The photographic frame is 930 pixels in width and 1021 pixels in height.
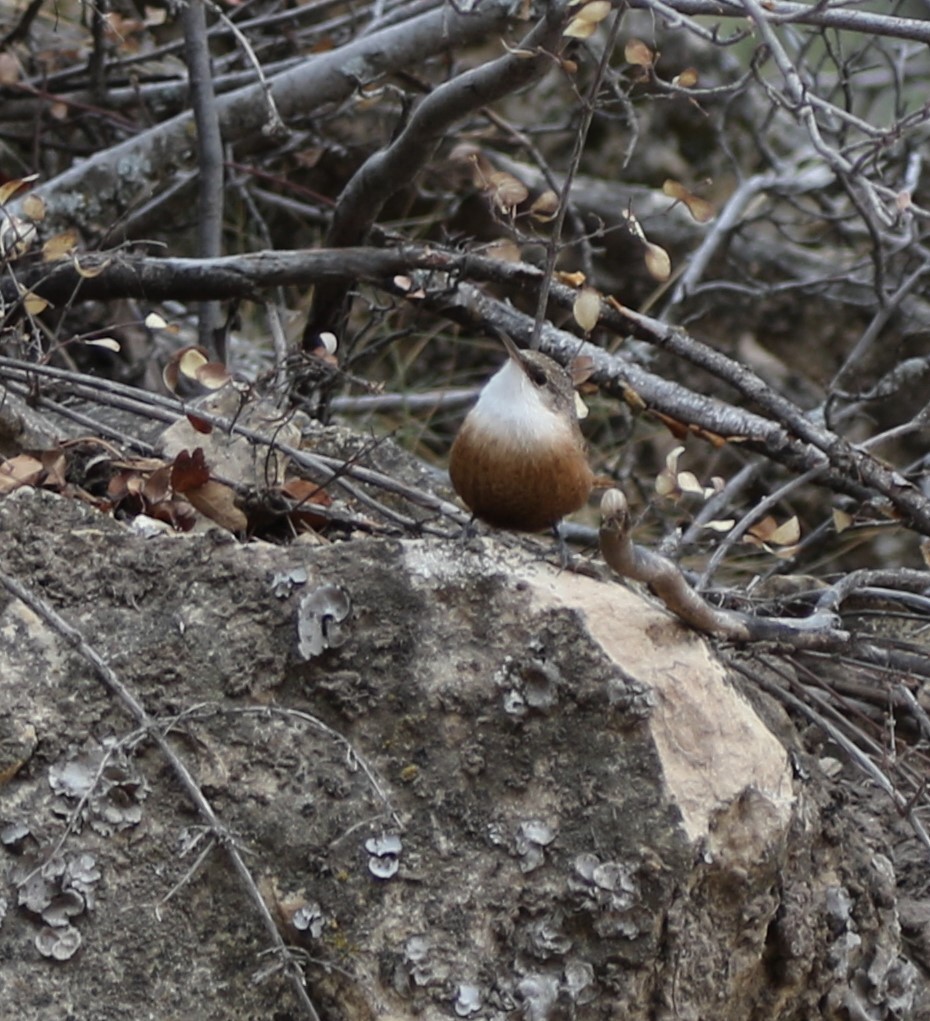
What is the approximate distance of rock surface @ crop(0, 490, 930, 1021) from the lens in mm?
2170

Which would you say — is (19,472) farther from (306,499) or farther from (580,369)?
(580,369)

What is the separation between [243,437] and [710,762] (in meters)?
1.32

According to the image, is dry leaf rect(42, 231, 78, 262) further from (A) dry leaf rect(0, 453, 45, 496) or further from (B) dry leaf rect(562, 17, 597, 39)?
(B) dry leaf rect(562, 17, 597, 39)

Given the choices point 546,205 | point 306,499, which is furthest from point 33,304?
point 546,205

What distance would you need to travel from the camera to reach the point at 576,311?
317 centimetres

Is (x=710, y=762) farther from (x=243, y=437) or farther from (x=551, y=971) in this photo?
(x=243, y=437)

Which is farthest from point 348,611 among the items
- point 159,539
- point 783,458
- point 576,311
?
point 783,458

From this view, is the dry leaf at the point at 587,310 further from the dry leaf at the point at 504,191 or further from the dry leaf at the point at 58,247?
the dry leaf at the point at 58,247

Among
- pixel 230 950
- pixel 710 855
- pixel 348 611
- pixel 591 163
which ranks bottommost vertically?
pixel 591 163

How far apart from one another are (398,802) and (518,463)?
2.95 ft

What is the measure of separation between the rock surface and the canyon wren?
17.4 inches

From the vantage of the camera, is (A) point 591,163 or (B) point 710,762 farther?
(A) point 591,163

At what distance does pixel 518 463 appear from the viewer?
296 cm

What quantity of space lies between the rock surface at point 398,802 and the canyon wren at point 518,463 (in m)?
0.44
